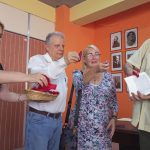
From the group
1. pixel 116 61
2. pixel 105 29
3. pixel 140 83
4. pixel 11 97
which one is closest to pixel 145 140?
pixel 140 83

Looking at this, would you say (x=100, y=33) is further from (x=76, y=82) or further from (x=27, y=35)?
(x=76, y=82)

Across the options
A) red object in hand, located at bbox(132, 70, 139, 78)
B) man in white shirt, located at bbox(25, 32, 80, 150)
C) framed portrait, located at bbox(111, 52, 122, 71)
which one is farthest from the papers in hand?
framed portrait, located at bbox(111, 52, 122, 71)

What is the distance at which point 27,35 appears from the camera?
3.56 m

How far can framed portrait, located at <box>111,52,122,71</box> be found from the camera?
3682 mm

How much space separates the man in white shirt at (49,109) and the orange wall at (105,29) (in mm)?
1979

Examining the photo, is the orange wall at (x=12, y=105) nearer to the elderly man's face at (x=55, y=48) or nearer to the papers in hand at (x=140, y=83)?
the elderly man's face at (x=55, y=48)

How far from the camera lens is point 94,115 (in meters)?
1.74

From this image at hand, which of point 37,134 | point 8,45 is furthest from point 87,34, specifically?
point 37,134

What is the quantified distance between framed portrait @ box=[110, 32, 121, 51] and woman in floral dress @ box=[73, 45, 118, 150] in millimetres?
1968

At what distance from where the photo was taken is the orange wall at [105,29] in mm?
3445

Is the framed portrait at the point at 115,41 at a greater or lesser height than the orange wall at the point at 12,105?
greater

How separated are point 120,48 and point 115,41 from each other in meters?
0.17

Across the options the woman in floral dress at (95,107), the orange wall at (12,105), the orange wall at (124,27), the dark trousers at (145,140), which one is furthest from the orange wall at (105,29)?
the dark trousers at (145,140)

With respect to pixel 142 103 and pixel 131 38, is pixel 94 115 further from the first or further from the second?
pixel 131 38
